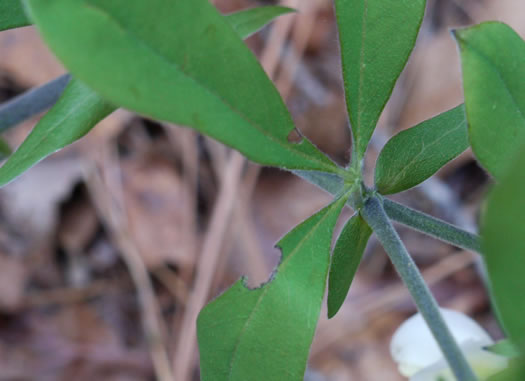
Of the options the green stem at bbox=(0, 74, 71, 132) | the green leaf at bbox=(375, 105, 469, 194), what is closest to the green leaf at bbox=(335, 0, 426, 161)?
the green leaf at bbox=(375, 105, 469, 194)

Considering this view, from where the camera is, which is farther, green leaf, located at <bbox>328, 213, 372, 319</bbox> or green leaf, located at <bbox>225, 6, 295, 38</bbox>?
green leaf, located at <bbox>225, 6, 295, 38</bbox>

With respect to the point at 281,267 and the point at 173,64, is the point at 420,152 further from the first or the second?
the point at 173,64

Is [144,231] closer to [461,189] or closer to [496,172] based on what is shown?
[461,189]

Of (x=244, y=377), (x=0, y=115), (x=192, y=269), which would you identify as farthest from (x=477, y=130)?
(x=192, y=269)

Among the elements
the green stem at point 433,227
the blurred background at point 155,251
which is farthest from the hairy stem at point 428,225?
the blurred background at point 155,251


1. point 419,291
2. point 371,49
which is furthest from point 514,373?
point 371,49

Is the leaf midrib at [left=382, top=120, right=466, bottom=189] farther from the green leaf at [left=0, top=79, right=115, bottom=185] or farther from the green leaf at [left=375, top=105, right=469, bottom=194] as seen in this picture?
the green leaf at [left=0, top=79, right=115, bottom=185]
